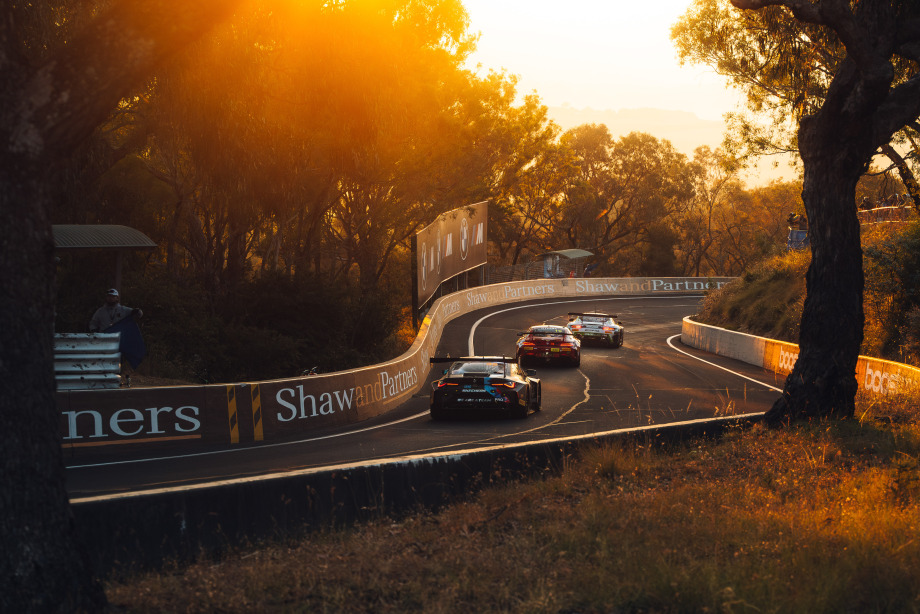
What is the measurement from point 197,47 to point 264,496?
8.40 meters

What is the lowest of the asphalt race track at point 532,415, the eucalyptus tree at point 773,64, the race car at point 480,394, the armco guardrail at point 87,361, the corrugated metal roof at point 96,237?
the asphalt race track at point 532,415

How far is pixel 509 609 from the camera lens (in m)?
5.29

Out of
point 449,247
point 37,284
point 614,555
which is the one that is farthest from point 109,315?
point 449,247

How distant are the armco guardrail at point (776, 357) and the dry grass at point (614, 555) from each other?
34.4 ft

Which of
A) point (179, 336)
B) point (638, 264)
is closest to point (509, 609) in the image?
point (179, 336)

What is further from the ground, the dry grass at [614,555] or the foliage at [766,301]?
the foliage at [766,301]

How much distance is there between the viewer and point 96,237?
59.3 ft

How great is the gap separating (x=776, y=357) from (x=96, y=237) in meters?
20.8

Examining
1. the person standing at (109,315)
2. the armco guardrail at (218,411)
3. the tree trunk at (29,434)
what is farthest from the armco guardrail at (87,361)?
the tree trunk at (29,434)

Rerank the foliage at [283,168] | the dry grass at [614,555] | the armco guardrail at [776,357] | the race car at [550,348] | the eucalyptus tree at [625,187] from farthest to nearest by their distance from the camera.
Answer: the eucalyptus tree at [625,187] < the race car at [550,348] < the armco guardrail at [776,357] < the foliage at [283,168] < the dry grass at [614,555]

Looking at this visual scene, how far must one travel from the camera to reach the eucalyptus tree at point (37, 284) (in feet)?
16.9

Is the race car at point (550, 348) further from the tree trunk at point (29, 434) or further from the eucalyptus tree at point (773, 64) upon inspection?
the tree trunk at point (29, 434)

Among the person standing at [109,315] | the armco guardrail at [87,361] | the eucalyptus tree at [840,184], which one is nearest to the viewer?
the eucalyptus tree at [840,184]

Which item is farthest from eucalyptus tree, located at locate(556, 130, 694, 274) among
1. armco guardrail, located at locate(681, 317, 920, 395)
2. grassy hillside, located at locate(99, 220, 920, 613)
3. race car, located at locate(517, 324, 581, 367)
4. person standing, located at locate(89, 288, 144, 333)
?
grassy hillside, located at locate(99, 220, 920, 613)
